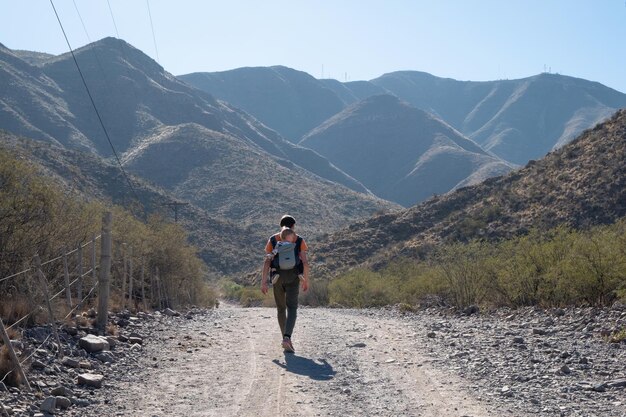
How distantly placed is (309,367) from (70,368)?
3.39 meters

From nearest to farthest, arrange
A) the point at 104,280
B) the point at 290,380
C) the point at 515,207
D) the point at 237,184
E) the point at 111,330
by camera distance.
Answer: the point at 290,380 → the point at 111,330 → the point at 104,280 → the point at 515,207 → the point at 237,184

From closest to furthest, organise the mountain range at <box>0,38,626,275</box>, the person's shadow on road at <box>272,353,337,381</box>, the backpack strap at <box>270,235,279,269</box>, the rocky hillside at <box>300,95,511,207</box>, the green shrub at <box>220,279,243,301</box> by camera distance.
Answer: the person's shadow on road at <box>272,353,337,381</box> → the backpack strap at <box>270,235,279,269</box> → the mountain range at <box>0,38,626,275</box> → the green shrub at <box>220,279,243,301</box> → the rocky hillside at <box>300,95,511,207</box>

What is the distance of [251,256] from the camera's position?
69000mm

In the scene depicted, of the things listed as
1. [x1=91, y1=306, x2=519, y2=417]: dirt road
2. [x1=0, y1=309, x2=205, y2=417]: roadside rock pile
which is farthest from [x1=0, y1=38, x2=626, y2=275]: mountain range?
[x1=91, y1=306, x2=519, y2=417]: dirt road

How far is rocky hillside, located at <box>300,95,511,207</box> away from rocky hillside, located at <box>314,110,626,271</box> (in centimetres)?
8263

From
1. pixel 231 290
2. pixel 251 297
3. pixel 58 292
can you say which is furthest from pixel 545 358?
pixel 231 290

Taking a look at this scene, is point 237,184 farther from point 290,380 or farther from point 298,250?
point 290,380

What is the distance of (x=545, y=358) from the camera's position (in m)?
10.1

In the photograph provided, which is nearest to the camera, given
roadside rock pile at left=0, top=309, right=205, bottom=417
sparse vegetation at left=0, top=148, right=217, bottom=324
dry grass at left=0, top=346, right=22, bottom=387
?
roadside rock pile at left=0, top=309, right=205, bottom=417

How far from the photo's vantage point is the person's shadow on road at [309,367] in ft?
31.4

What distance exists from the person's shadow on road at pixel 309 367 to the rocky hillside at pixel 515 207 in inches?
1152

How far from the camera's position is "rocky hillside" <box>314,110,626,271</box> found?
129ft

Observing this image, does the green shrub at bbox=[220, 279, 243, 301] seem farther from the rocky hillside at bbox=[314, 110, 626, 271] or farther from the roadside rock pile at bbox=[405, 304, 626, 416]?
the roadside rock pile at bbox=[405, 304, 626, 416]

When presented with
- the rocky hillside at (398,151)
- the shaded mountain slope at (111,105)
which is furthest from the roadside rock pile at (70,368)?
the rocky hillside at (398,151)
